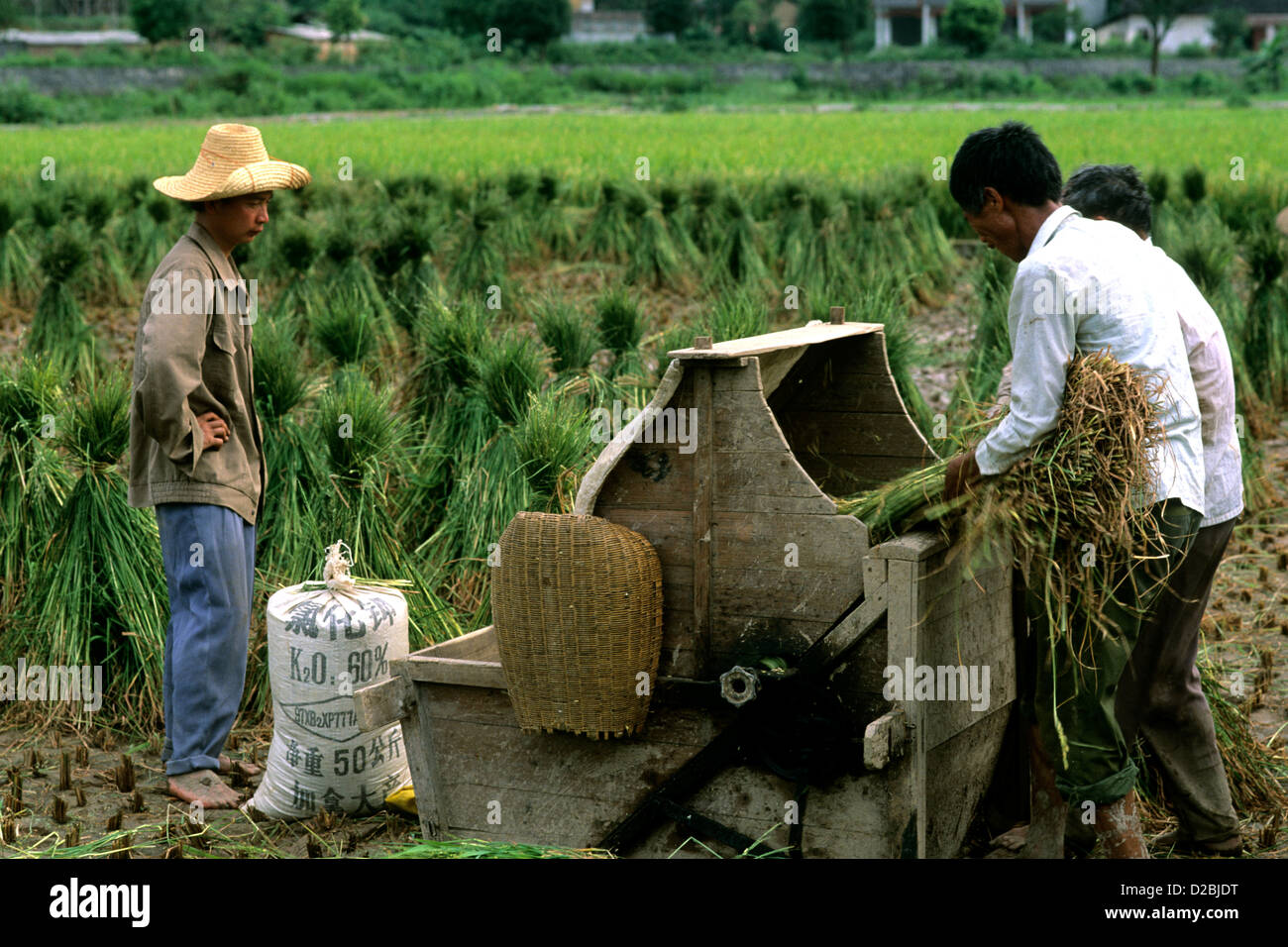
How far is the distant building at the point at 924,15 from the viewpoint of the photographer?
→ 68725mm

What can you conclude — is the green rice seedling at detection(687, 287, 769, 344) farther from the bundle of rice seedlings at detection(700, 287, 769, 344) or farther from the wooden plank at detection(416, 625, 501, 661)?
the wooden plank at detection(416, 625, 501, 661)

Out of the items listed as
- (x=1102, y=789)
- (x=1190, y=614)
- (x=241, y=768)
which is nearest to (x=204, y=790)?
(x=241, y=768)

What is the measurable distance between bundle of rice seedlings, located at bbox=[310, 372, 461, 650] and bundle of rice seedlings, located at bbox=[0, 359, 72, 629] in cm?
88

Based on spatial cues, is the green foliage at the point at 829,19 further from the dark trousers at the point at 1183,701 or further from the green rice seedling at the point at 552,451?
the dark trousers at the point at 1183,701

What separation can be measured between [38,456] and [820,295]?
3.92 metres

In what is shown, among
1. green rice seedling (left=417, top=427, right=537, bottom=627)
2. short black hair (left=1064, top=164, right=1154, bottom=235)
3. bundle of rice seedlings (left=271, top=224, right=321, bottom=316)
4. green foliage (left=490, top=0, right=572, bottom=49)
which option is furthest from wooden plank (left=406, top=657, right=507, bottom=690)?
green foliage (left=490, top=0, right=572, bottom=49)

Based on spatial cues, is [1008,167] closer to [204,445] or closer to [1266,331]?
[204,445]

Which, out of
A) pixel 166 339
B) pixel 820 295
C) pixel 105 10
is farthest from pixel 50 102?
pixel 105 10

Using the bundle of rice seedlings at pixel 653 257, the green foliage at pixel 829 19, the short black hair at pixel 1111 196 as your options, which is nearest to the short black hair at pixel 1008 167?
the short black hair at pixel 1111 196

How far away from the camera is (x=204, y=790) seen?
166 inches

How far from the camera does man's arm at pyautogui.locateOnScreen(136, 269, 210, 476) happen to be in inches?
155

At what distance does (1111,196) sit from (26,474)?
146 inches

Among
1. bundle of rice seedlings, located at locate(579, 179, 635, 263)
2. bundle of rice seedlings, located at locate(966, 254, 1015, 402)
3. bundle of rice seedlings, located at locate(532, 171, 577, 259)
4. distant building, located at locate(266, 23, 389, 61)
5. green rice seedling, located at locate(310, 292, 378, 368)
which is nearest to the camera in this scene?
green rice seedling, located at locate(310, 292, 378, 368)
